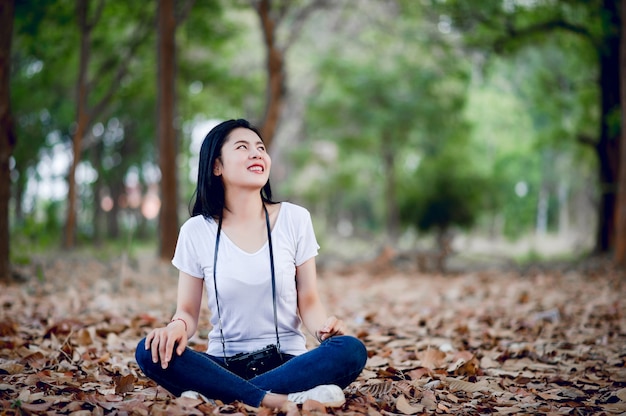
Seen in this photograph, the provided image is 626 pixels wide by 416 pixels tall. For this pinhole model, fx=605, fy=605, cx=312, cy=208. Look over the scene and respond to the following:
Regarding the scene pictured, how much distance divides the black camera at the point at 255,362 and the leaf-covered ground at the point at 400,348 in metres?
0.21

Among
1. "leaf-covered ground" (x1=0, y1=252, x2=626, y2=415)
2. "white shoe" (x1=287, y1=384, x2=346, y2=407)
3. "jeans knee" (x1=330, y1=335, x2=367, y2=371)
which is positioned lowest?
"leaf-covered ground" (x1=0, y1=252, x2=626, y2=415)

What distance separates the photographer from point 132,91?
1648 centimetres

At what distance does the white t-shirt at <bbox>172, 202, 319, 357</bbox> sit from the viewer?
2.88 meters

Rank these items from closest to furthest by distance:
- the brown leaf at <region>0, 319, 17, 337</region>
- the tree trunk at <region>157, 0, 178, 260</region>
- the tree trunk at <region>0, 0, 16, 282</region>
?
the brown leaf at <region>0, 319, 17, 337</region>
the tree trunk at <region>0, 0, 16, 282</region>
the tree trunk at <region>157, 0, 178, 260</region>

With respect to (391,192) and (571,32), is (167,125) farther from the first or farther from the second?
(391,192)

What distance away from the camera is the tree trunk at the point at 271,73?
11.6 meters

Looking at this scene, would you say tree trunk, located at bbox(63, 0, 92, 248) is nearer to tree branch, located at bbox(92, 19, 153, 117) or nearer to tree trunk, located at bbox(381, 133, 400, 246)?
tree branch, located at bbox(92, 19, 153, 117)

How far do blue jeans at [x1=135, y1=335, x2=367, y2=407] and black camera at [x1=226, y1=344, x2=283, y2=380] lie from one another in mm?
124

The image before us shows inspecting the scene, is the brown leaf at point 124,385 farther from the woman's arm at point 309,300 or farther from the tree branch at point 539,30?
the tree branch at point 539,30

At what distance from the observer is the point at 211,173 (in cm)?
301

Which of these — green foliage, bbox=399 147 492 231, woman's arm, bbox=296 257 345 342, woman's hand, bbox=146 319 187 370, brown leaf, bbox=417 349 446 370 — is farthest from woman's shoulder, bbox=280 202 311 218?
green foliage, bbox=399 147 492 231

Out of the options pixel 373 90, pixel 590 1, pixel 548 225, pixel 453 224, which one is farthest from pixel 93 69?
pixel 548 225

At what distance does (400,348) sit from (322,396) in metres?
1.71

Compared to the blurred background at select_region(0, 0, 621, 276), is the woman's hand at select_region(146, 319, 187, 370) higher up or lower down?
lower down
